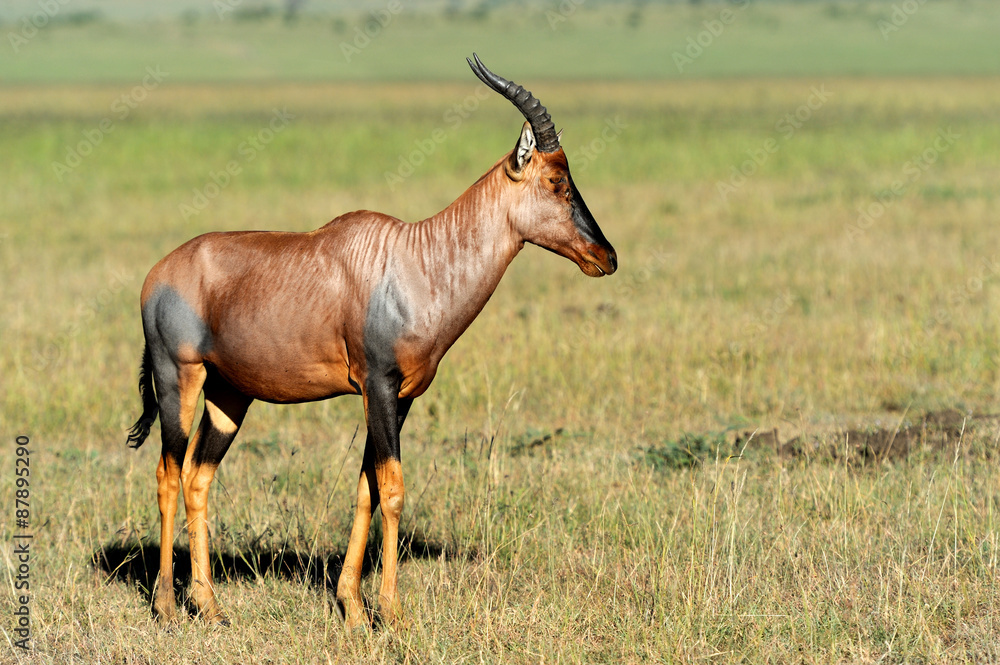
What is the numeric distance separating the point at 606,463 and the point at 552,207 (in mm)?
3151

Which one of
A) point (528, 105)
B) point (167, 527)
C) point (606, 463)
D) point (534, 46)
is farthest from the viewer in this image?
point (534, 46)

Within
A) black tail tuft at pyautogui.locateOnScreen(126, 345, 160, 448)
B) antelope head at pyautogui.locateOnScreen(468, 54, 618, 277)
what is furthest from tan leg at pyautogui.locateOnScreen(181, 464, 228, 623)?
antelope head at pyautogui.locateOnScreen(468, 54, 618, 277)

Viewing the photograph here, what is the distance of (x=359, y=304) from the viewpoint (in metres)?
5.50

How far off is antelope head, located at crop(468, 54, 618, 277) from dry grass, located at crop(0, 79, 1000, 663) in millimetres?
1654

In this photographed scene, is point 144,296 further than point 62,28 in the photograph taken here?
No

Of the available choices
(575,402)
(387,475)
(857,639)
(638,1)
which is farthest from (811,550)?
(638,1)

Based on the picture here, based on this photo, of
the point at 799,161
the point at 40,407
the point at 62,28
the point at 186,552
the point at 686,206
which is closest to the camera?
the point at 186,552

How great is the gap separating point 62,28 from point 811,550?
146m

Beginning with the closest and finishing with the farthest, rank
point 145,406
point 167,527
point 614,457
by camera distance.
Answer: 1. point 167,527
2. point 145,406
3. point 614,457

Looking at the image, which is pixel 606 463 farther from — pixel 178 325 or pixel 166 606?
pixel 178 325

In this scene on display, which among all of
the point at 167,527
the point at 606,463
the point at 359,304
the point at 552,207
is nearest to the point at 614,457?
the point at 606,463

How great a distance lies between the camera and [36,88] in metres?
77.4

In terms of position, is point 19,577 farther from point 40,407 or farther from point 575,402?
point 575,402

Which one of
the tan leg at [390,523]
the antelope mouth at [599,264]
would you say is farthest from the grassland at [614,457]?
the antelope mouth at [599,264]
